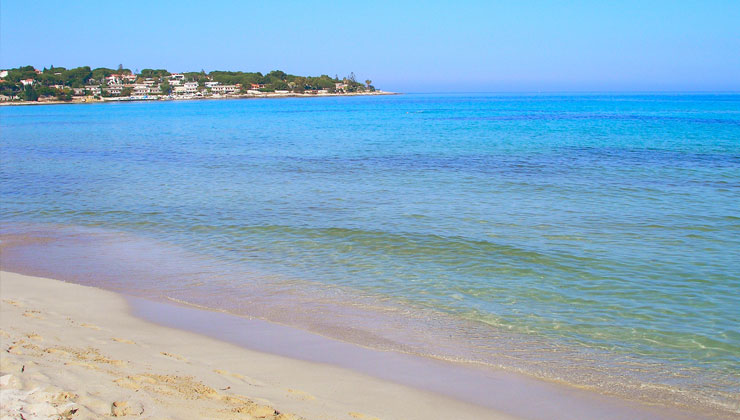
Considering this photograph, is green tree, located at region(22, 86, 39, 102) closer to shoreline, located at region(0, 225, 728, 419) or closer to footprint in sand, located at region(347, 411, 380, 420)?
shoreline, located at region(0, 225, 728, 419)

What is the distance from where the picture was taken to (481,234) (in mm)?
12477

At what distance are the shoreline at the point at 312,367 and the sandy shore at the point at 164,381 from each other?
0.07ft

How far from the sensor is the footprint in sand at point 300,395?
17.6 feet

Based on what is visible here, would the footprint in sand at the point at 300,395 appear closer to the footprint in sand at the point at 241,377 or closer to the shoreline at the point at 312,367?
the shoreline at the point at 312,367

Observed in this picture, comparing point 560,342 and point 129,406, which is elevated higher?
point 129,406

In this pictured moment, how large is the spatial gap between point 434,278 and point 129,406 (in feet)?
19.7

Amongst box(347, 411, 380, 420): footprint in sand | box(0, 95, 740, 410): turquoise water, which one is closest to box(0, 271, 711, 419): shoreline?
box(347, 411, 380, 420): footprint in sand

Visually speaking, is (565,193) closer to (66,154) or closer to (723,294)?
(723,294)

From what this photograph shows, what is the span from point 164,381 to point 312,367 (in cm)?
162

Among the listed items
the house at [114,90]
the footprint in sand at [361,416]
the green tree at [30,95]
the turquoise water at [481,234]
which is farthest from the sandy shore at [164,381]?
the house at [114,90]

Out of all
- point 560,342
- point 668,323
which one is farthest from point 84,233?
point 668,323

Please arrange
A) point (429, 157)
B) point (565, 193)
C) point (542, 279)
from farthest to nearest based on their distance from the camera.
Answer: point (429, 157) → point (565, 193) → point (542, 279)

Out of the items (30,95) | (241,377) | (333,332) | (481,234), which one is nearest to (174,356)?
(241,377)

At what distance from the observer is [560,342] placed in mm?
7145
